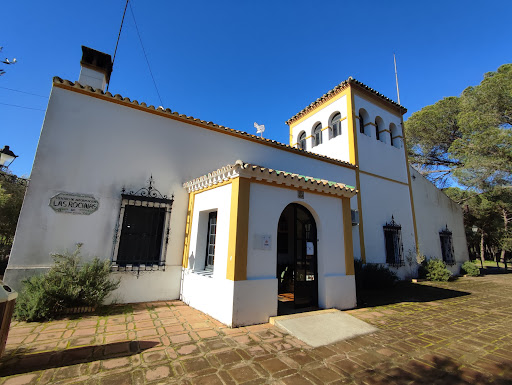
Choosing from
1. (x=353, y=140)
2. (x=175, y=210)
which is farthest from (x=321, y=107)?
(x=175, y=210)

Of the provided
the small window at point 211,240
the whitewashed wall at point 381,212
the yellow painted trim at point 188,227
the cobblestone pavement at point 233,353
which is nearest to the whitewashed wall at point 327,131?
the whitewashed wall at point 381,212

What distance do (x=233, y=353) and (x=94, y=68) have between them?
8115 mm

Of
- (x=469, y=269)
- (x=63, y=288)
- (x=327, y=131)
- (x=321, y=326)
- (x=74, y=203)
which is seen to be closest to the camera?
(x=321, y=326)

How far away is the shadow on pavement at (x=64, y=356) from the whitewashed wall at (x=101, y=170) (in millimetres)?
2410

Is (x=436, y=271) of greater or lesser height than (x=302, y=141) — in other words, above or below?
below

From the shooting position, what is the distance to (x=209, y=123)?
24.2 feet

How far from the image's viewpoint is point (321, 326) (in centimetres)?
446

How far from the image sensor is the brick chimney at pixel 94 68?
6.71 m

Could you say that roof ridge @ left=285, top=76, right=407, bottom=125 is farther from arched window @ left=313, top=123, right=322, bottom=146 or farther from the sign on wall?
the sign on wall

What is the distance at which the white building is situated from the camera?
4840 millimetres

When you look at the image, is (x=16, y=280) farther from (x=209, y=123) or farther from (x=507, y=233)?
(x=507, y=233)

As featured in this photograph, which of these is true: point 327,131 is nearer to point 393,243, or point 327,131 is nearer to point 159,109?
point 393,243

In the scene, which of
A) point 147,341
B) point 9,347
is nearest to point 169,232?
point 147,341

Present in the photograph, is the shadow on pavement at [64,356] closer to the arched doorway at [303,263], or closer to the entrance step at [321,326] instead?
the entrance step at [321,326]
